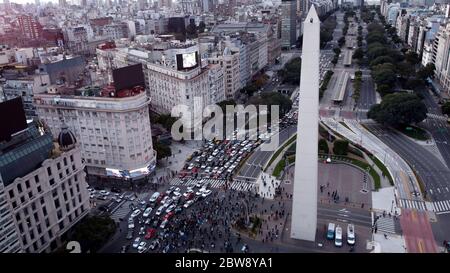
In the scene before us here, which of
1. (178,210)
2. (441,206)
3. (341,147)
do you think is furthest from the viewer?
(341,147)

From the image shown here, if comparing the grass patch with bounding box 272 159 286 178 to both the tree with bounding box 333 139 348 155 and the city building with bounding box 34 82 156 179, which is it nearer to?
Answer: the tree with bounding box 333 139 348 155

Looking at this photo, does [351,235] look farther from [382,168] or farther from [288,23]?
[288,23]

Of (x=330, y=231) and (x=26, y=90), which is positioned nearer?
(x=330, y=231)

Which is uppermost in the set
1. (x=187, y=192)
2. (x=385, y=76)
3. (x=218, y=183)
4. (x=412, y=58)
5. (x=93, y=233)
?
(x=412, y=58)

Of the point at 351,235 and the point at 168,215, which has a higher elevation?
the point at 351,235

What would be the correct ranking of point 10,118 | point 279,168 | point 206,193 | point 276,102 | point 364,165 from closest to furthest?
point 10,118
point 206,193
point 364,165
point 279,168
point 276,102

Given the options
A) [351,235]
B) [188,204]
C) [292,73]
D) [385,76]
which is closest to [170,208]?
[188,204]
